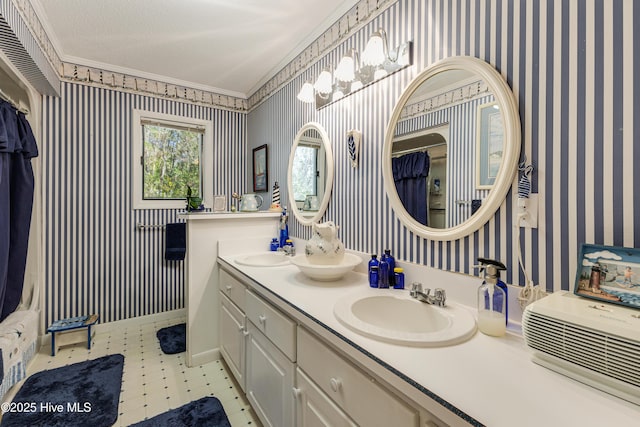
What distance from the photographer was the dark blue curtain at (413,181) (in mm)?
1370

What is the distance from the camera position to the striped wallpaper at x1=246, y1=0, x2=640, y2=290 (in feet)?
2.76

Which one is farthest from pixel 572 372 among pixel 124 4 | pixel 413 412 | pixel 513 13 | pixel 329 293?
pixel 124 4

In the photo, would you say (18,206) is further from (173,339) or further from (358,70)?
(358,70)

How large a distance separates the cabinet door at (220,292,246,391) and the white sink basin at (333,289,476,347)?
861mm

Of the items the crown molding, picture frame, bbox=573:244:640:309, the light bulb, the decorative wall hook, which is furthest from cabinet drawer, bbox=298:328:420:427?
the crown molding

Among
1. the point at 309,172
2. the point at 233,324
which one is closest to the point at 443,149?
the point at 309,172

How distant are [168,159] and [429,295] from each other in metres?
2.91

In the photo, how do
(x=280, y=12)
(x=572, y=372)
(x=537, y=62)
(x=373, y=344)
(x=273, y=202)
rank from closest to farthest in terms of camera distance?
(x=572, y=372) < (x=373, y=344) < (x=537, y=62) < (x=280, y=12) < (x=273, y=202)

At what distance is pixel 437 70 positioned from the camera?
4.26ft

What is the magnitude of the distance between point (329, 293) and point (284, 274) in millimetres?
416

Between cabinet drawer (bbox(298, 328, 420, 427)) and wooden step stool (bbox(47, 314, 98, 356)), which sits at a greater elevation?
cabinet drawer (bbox(298, 328, 420, 427))

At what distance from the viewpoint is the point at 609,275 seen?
82 centimetres

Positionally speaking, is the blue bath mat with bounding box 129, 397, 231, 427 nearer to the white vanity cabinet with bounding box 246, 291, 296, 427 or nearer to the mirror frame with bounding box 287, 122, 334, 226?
the white vanity cabinet with bounding box 246, 291, 296, 427

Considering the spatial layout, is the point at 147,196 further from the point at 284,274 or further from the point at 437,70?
the point at 437,70
